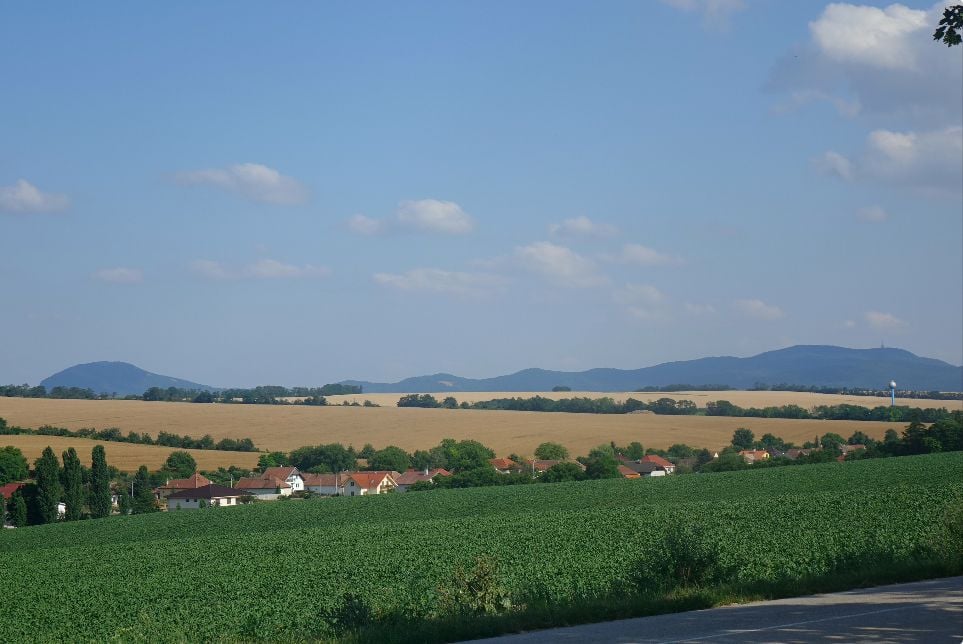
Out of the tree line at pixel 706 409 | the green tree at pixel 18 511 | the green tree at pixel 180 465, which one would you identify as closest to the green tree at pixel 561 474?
the green tree at pixel 180 465

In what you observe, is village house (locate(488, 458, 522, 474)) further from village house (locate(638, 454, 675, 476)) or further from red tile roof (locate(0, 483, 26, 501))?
red tile roof (locate(0, 483, 26, 501))

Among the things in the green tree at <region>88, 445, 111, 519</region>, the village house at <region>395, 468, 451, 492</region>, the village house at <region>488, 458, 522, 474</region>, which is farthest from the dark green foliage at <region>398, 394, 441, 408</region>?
the green tree at <region>88, 445, 111, 519</region>

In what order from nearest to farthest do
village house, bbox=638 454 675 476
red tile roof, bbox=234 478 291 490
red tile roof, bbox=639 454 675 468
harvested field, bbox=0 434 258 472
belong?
red tile roof, bbox=234 478 291 490
harvested field, bbox=0 434 258 472
village house, bbox=638 454 675 476
red tile roof, bbox=639 454 675 468

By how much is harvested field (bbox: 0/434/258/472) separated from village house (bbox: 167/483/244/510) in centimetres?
841

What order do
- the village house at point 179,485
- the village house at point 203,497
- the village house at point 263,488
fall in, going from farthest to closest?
the village house at point 263,488
the village house at point 179,485
the village house at point 203,497

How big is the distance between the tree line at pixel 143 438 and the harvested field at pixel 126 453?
3037 millimetres

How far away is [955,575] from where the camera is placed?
619 inches

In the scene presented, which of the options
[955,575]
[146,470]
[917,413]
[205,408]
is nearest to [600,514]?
[955,575]

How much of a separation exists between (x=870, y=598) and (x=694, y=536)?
132 inches

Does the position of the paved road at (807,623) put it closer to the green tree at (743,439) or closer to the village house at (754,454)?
the village house at (754,454)

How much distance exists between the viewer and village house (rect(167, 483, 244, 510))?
70.8 meters

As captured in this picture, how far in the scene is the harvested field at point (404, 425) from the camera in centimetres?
10106

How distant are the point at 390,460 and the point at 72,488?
34.6 m

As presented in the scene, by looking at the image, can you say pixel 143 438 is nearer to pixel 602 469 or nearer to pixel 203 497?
pixel 203 497
